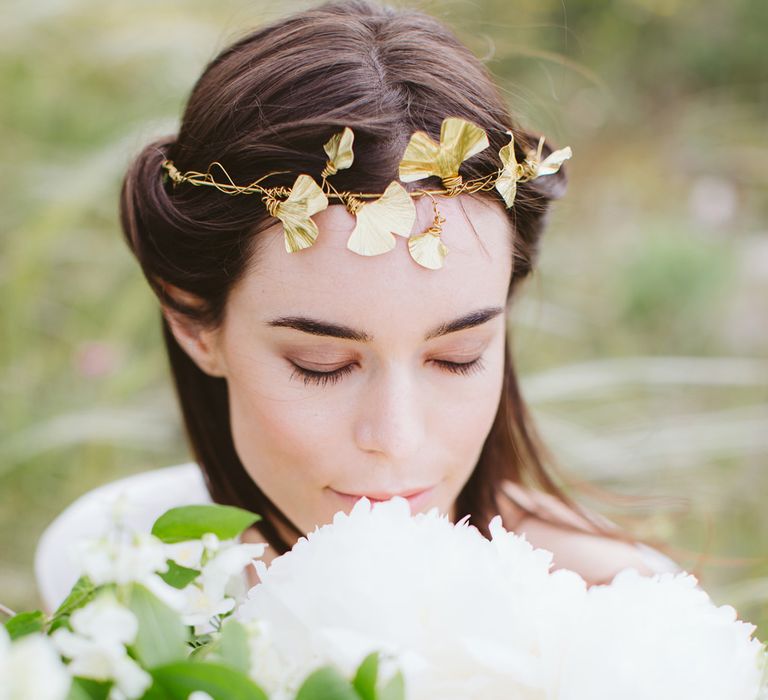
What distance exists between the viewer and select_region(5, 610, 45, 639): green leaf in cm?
56

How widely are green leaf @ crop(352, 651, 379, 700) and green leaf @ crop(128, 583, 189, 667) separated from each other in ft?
0.37

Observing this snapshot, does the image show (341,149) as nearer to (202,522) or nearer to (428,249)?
(428,249)

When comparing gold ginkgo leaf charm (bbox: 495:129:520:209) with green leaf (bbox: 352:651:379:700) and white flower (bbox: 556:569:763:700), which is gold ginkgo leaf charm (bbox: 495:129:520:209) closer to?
white flower (bbox: 556:569:763:700)

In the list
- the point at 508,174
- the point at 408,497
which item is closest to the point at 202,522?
the point at 408,497

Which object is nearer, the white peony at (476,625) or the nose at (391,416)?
the white peony at (476,625)

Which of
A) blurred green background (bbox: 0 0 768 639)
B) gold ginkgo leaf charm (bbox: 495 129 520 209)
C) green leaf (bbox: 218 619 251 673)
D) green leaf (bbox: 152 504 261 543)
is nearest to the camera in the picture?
green leaf (bbox: 218 619 251 673)

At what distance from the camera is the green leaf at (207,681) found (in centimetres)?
46

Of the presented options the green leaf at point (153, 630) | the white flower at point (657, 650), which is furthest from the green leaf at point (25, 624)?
the white flower at point (657, 650)

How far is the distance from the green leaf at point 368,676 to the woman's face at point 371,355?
550 mm

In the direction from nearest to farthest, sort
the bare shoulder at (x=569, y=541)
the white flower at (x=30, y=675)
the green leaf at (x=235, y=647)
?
the white flower at (x=30, y=675), the green leaf at (x=235, y=647), the bare shoulder at (x=569, y=541)

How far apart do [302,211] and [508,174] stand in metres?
0.28

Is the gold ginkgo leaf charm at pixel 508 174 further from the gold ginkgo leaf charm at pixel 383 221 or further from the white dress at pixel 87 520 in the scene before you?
the white dress at pixel 87 520

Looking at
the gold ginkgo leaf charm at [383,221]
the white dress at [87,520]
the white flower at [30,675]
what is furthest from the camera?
the white dress at [87,520]

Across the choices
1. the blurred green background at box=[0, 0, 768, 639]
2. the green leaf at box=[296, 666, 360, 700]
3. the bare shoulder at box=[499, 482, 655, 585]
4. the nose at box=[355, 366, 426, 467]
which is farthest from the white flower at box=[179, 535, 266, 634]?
the bare shoulder at box=[499, 482, 655, 585]
